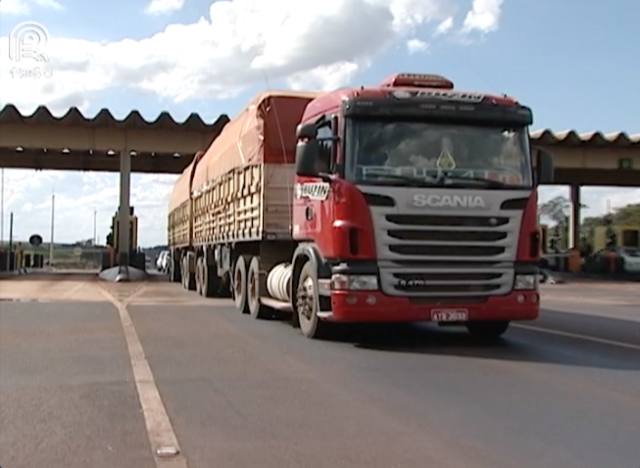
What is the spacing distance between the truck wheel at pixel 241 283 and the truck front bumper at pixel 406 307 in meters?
5.46

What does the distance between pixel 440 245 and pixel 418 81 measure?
2689 mm

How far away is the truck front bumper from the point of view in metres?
11.4

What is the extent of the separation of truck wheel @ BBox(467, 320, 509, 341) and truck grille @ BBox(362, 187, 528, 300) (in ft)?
4.40

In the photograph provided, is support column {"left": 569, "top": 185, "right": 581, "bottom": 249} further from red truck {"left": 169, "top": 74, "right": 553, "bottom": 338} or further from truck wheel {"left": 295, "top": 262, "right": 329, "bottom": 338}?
red truck {"left": 169, "top": 74, "right": 553, "bottom": 338}

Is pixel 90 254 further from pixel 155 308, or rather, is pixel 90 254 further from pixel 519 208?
pixel 519 208

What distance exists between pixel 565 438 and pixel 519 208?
17.7ft

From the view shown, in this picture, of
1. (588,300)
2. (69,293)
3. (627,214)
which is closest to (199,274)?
(69,293)

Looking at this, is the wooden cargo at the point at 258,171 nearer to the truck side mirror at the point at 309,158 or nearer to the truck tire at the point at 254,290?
the truck tire at the point at 254,290

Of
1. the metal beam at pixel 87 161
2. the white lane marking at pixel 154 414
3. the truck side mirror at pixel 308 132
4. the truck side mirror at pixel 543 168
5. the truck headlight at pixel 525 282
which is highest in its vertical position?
the metal beam at pixel 87 161

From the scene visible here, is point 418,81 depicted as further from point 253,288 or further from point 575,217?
point 575,217

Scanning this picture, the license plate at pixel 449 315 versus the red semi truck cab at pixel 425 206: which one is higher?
the red semi truck cab at pixel 425 206

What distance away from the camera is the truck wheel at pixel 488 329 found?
13.0 meters

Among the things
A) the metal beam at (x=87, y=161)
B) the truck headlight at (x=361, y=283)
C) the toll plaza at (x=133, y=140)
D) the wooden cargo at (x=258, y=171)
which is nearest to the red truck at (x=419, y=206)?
the truck headlight at (x=361, y=283)

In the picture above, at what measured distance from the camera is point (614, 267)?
1881 inches
